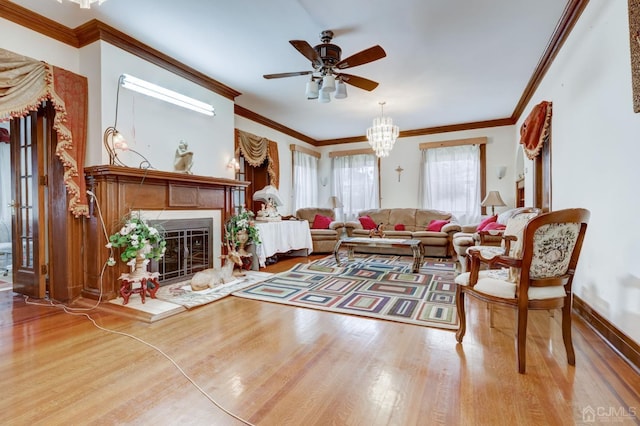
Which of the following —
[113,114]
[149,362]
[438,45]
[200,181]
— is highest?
[438,45]

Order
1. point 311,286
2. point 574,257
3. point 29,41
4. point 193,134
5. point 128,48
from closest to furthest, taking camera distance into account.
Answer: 1. point 574,257
2. point 29,41
3. point 128,48
4. point 311,286
5. point 193,134

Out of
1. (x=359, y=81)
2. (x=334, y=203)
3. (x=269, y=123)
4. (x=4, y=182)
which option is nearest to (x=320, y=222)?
(x=334, y=203)

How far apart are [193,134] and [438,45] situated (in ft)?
10.4

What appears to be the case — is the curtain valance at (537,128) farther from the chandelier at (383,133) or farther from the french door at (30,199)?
the french door at (30,199)

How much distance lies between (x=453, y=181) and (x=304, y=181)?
132 inches

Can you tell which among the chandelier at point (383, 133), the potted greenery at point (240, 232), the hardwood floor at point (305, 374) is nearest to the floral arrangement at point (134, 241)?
the hardwood floor at point (305, 374)

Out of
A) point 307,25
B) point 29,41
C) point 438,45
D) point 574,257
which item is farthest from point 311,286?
point 29,41

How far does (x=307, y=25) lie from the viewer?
2910 mm

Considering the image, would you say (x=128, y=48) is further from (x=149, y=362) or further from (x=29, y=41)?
(x=149, y=362)

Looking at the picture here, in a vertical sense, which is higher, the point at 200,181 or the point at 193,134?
the point at 193,134

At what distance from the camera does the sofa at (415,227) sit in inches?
217

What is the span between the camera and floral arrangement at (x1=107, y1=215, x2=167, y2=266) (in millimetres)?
2859

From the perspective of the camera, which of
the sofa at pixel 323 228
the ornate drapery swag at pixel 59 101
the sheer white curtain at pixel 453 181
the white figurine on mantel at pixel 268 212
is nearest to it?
the ornate drapery swag at pixel 59 101

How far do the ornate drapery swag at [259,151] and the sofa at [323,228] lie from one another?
1.02 metres
